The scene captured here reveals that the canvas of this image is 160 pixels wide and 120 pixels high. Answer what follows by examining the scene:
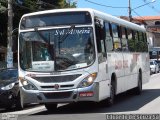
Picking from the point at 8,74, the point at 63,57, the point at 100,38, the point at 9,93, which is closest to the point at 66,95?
the point at 63,57

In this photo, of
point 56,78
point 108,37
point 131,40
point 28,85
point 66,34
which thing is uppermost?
point 66,34

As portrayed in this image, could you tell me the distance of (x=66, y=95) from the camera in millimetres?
14172

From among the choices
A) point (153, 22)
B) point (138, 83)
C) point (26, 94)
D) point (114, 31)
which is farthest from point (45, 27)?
point (153, 22)

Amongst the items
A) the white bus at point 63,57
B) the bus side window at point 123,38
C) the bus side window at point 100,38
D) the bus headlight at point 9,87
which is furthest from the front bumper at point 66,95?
the bus side window at point 123,38

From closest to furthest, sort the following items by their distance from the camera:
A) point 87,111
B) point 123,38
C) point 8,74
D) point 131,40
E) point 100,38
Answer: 1. point 100,38
2. point 87,111
3. point 8,74
4. point 123,38
5. point 131,40

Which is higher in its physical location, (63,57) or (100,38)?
(100,38)

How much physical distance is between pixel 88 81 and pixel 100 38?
1529mm

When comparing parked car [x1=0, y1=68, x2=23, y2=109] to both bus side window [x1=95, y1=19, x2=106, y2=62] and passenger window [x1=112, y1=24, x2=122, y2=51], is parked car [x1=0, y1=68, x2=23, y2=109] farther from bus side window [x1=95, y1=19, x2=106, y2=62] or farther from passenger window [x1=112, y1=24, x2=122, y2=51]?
passenger window [x1=112, y1=24, x2=122, y2=51]

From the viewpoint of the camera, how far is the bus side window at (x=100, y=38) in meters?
14.7

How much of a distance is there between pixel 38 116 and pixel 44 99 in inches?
20.5

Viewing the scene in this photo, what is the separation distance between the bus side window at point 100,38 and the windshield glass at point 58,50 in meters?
0.34

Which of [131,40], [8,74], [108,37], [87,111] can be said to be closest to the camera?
[87,111]

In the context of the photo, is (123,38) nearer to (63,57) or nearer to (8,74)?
(8,74)

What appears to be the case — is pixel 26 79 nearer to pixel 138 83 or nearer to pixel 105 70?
pixel 105 70
